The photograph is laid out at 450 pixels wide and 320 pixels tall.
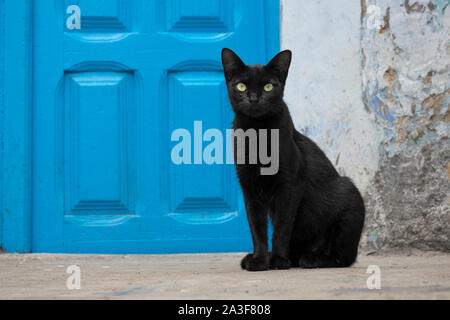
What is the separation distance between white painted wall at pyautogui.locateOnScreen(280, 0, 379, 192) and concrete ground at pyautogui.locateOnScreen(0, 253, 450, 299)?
62 cm

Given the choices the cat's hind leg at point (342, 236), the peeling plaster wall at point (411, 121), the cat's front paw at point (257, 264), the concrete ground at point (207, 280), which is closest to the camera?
the concrete ground at point (207, 280)

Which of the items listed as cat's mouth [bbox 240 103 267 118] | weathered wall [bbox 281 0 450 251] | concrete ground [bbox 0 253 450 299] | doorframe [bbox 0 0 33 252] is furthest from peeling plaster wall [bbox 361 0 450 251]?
doorframe [bbox 0 0 33 252]

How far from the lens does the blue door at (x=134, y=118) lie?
3197mm

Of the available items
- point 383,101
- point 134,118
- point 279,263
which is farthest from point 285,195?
point 134,118

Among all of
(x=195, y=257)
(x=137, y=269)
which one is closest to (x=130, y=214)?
(x=195, y=257)

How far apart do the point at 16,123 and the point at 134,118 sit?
665mm

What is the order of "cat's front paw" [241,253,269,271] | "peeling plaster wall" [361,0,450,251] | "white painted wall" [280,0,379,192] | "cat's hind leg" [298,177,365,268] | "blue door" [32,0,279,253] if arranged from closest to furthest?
"cat's front paw" [241,253,269,271] < "cat's hind leg" [298,177,365,268] < "peeling plaster wall" [361,0,450,251] < "white painted wall" [280,0,379,192] < "blue door" [32,0,279,253]

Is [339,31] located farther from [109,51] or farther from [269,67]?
[109,51]

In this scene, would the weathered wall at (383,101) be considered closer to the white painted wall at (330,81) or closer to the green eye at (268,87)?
the white painted wall at (330,81)

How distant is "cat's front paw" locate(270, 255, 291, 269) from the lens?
2256 mm

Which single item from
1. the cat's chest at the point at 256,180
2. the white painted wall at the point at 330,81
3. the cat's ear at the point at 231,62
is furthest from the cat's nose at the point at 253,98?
the white painted wall at the point at 330,81

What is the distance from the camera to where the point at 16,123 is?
318 cm

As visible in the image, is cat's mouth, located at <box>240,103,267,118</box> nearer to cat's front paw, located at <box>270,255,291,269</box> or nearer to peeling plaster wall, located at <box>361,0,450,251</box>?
cat's front paw, located at <box>270,255,291,269</box>

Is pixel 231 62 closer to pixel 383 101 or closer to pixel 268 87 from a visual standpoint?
pixel 268 87
